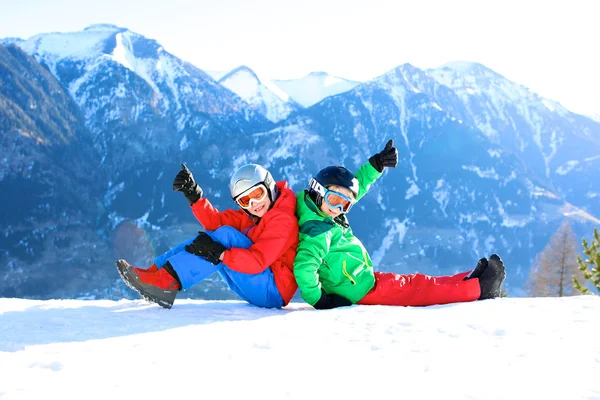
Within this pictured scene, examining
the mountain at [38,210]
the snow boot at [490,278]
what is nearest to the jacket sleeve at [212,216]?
the snow boot at [490,278]

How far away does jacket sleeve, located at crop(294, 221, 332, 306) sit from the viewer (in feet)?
17.0

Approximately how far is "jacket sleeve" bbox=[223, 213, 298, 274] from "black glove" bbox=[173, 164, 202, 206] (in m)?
1.17

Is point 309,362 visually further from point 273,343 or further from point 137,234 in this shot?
point 137,234

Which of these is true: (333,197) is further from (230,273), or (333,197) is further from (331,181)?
(230,273)

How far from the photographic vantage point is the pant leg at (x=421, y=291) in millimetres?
5688

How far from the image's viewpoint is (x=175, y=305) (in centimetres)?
577

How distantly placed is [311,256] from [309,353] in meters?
1.82

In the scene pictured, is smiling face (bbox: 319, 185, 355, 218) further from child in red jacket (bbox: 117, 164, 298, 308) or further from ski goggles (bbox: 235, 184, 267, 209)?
ski goggles (bbox: 235, 184, 267, 209)

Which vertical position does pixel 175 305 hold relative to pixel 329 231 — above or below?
below

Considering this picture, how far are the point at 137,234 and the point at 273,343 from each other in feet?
601

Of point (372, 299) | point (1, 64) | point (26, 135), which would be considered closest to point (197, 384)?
point (372, 299)

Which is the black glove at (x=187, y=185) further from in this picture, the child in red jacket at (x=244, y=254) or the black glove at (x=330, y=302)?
the black glove at (x=330, y=302)

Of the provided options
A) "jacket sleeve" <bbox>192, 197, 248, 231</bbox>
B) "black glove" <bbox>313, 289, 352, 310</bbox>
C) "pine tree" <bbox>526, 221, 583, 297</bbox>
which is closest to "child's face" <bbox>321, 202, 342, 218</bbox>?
"black glove" <bbox>313, 289, 352, 310</bbox>

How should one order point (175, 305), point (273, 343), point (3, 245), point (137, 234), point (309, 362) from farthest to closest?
1. point (137, 234)
2. point (3, 245)
3. point (175, 305)
4. point (273, 343)
5. point (309, 362)
